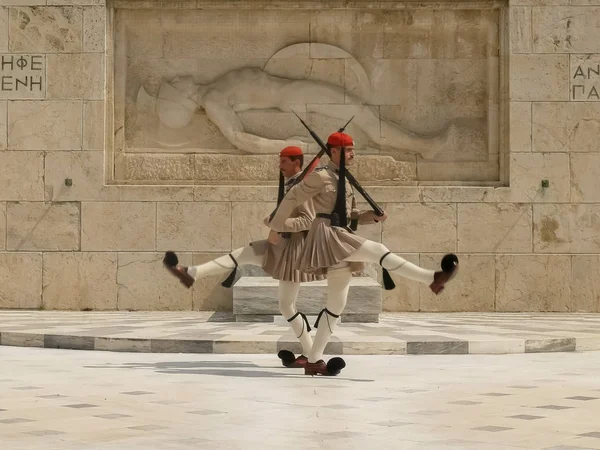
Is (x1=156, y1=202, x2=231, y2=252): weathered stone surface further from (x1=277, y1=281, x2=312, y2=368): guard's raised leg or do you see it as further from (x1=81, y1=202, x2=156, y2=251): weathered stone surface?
(x1=277, y1=281, x2=312, y2=368): guard's raised leg

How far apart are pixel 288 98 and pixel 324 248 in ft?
24.4

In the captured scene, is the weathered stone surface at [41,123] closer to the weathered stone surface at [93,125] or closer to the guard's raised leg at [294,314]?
the weathered stone surface at [93,125]

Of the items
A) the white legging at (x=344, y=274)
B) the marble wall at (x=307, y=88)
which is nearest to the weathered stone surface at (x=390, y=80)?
the marble wall at (x=307, y=88)

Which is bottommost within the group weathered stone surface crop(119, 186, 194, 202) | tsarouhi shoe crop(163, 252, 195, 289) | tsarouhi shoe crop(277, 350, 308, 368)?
tsarouhi shoe crop(277, 350, 308, 368)

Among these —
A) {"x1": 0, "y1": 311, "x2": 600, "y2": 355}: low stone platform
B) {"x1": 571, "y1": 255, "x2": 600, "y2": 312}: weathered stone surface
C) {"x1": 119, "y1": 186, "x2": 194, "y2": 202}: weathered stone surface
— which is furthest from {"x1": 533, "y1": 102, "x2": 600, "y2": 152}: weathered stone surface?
{"x1": 119, "y1": 186, "x2": 194, "y2": 202}: weathered stone surface

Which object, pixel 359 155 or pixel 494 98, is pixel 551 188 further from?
pixel 359 155

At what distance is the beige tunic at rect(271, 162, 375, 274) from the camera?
331 inches

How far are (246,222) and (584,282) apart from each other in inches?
182

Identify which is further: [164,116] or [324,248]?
[164,116]

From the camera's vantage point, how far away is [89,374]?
28.0ft

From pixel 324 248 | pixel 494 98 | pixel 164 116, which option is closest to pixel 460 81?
→ pixel 494 98

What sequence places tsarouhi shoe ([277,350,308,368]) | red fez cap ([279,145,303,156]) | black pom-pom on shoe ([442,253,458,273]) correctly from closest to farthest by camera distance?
black pom-pom on shoe ([442,253,458,273])
tsarouhi shoe ([277,350,308,368])
red fez cap ([279,145,303,156])

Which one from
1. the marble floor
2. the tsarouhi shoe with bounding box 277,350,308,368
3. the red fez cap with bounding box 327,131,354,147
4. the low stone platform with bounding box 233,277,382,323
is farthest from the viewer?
the low stone platform with bounding box 233,277,382,323

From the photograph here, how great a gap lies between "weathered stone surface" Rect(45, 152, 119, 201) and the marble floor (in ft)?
18.3
